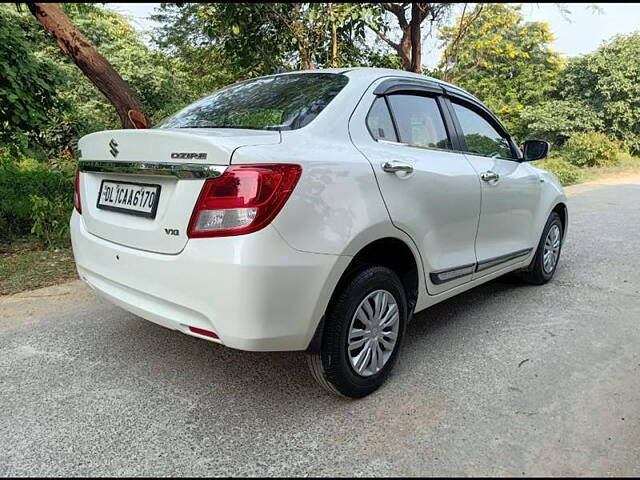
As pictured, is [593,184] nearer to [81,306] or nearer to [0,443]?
[81,306]

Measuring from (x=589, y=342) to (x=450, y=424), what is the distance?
4.62 feet

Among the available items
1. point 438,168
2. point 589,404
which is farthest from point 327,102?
point 589,404

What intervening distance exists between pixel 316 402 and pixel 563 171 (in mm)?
13884

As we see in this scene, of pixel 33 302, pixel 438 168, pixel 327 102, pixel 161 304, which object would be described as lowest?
pixel 33 302

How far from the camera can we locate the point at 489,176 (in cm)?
328

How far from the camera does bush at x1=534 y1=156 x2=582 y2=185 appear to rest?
45.3 ft

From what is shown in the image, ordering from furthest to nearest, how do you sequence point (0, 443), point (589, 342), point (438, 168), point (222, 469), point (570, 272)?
point (570, 272) < point (589, 342) < point (438, 168) < point (0, 443) < point (222, 469)

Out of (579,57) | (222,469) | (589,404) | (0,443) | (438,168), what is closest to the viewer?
(222,469)

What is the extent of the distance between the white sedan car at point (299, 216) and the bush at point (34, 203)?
3002 millimetres

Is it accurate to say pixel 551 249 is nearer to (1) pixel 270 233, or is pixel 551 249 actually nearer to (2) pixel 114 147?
(1) pixel 270 233

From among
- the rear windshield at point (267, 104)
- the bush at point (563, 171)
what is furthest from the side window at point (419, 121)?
the bush at point (563, 171)

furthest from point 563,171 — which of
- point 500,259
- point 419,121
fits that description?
point 419,121

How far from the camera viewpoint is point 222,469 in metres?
1.95

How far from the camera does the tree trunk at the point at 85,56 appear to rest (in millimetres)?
5809
